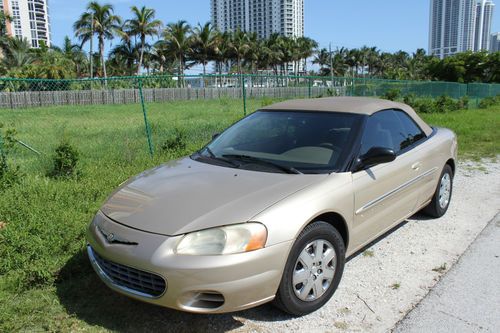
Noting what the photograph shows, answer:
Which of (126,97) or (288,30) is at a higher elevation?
(288,30)

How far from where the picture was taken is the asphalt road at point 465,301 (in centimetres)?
289

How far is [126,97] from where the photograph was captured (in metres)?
30.1

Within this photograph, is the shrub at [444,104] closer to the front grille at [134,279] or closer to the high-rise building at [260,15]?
the front grille at [134,279]

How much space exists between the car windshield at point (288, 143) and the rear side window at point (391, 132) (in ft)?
0.55

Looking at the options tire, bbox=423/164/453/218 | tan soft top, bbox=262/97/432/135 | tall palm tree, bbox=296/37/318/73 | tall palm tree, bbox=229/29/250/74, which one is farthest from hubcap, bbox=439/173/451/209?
tall palm tree, bbox=296/37/318/73

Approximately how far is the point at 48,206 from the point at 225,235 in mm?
3290

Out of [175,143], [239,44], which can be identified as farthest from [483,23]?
[175,143]

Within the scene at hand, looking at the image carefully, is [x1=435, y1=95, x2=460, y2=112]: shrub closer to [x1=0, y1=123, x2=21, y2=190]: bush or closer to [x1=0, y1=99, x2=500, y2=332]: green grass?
[x1=0, y1=99, x2=500, y2=332]: green grass

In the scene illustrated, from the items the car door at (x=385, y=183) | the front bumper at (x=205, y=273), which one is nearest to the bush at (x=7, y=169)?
the front bumper at (x=205, y=273)

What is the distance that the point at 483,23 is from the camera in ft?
411

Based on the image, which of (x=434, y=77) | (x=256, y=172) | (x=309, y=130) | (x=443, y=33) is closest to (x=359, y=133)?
(x=309, y=130)

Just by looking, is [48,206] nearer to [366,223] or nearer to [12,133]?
[12,133]

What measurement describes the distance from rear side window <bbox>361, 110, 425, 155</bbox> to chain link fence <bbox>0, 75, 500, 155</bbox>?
4.82 m

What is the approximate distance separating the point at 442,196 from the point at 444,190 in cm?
9
